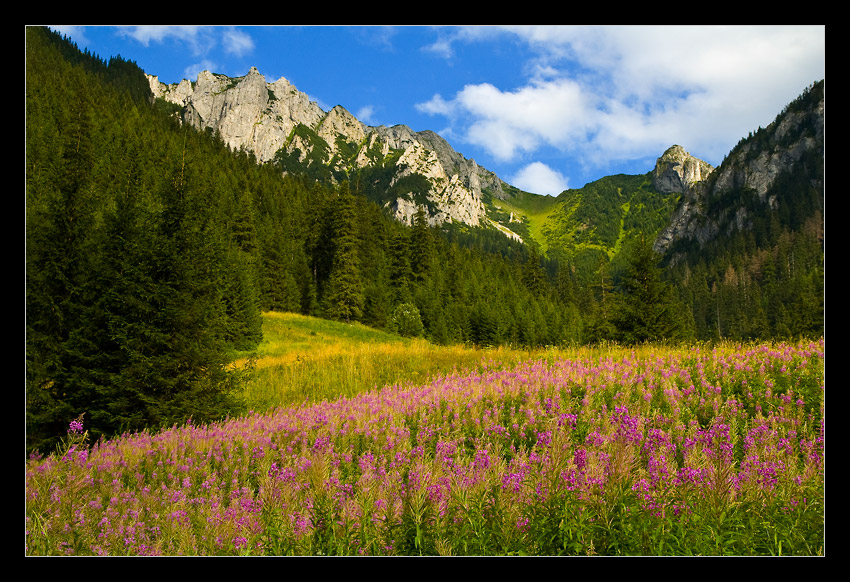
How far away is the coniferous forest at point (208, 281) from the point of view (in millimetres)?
9094

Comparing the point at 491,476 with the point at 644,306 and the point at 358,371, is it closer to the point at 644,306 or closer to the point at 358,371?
the point at 358,371

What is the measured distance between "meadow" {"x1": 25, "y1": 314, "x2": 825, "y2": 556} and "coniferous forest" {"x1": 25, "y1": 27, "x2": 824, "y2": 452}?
2.23 meters

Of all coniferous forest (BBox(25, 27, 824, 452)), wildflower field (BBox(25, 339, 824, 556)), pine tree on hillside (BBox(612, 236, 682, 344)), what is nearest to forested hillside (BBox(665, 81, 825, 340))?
coniferous forest (BBox(25, 27, 824, 452))

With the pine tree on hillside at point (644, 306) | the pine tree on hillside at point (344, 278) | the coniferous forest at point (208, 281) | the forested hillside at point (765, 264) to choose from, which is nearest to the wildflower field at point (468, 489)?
the coniferous forest at point (208, 281)

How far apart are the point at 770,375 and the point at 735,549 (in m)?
5.51

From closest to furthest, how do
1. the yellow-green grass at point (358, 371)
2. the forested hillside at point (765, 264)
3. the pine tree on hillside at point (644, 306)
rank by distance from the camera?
the yellow-green grass at point (358, 371)
the pine tree on hillside at point (644, 306)
the forested hillside at point (765, 264)

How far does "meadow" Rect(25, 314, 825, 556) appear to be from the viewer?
2.92 m

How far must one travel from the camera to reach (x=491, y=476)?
3367 millimetres

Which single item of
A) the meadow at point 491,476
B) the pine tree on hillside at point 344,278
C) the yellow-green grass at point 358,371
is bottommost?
the yellow-green grass at point 358,371

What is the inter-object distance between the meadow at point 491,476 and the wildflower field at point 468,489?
0.7 inches

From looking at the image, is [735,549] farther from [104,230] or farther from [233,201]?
[233,201]

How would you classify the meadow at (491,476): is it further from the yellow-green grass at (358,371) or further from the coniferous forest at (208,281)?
the yellow-green grass at (358,371)

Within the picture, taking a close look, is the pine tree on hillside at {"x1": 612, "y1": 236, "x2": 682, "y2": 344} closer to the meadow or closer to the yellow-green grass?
the yellow-green grass
